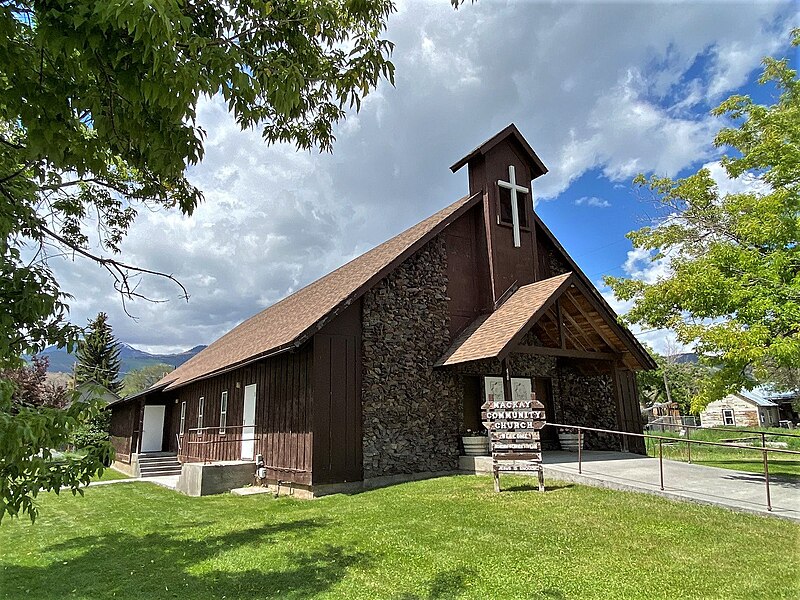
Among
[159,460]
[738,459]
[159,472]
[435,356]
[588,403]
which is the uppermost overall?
[435,356]

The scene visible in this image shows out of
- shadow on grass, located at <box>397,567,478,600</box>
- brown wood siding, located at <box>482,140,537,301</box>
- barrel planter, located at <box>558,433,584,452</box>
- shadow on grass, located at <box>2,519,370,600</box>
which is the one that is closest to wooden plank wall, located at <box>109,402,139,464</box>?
shadow on grass, located at <box>2,519,370,600</box>

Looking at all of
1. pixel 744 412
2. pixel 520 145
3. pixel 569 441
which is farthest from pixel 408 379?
pixel 744 412

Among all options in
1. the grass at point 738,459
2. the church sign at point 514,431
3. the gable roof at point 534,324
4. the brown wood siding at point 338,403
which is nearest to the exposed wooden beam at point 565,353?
the gable roof at point 534,324

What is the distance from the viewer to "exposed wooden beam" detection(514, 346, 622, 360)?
12.1 meters

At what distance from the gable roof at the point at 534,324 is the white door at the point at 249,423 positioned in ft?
17.9

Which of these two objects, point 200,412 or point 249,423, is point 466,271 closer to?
point 249,423

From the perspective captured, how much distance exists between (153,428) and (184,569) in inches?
754

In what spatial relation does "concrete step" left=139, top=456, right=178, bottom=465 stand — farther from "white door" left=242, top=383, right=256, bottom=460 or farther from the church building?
"white door" left=242, top=383, right=256, bottom=460

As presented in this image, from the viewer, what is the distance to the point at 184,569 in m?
6.03

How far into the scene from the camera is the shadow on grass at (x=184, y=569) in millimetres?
5319

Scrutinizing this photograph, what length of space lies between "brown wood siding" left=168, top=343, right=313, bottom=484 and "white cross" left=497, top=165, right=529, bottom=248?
286 inches

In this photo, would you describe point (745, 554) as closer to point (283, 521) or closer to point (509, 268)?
point (283, 521)

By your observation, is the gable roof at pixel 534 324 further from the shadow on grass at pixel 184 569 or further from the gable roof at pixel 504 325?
the shadow on grass at pixel 184 569

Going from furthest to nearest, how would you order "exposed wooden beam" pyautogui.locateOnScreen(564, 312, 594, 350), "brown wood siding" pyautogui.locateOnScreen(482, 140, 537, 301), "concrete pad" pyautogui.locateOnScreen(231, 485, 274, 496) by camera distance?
"brown wood siding" pyautogui.locateOnScreen(482, 140, 537, 301) < "exposed wooden beam" pyautogui.locateOnScreen(564, 312, 594, 350) < "concrete pad" pyautogui.locateOnScreen(231, 485, 274, 496)
